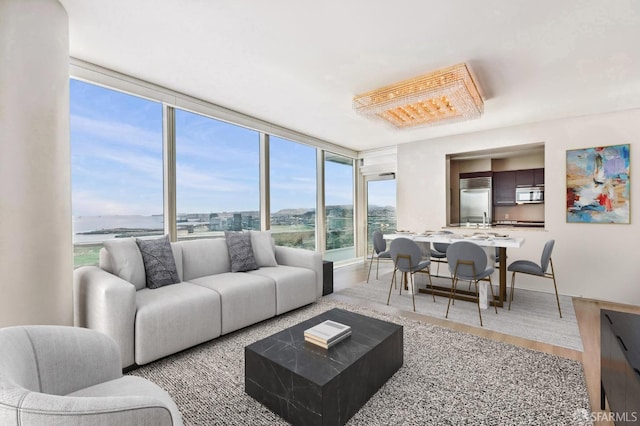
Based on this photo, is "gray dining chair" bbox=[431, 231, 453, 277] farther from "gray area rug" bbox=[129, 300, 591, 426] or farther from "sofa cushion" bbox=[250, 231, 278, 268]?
"sofa cushion" bbox=[250, 231, 278, 268]

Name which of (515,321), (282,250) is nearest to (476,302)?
(515,321)

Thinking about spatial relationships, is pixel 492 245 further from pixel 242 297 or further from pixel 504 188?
pixel 504 188

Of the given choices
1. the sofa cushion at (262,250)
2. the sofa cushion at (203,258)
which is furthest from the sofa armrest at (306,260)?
the sofa cushion at (203,258)

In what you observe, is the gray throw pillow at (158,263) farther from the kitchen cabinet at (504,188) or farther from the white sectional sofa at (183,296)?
the kitchen cabinet at (504,188)

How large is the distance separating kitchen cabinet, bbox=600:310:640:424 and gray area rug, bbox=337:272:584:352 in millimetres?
1277

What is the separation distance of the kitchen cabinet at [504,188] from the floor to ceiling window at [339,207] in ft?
9.96

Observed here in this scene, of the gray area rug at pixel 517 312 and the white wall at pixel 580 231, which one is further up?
the white wall at pixel 580 231

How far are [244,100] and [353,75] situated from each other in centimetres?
155

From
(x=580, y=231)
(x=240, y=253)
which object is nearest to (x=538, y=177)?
(x=580, y=231)

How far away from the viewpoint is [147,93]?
3.41 meters

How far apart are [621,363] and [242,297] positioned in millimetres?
2681

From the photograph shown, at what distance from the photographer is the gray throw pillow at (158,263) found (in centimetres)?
287

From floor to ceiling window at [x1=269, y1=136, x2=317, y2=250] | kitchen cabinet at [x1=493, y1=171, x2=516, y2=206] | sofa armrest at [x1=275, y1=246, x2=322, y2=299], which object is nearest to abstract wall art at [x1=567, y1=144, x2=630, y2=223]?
kitchen cabinet at [x1=493, y1=171, x2=516, y2=206]

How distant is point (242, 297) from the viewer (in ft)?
9.70
